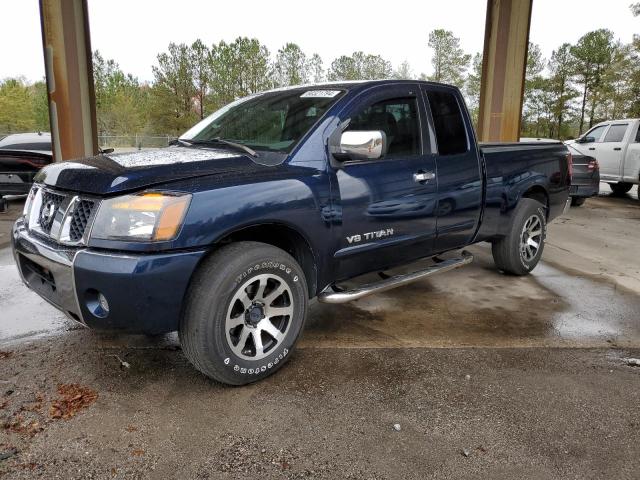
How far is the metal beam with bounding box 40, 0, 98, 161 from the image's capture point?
8.36m

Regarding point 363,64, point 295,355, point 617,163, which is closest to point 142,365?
point 295,355

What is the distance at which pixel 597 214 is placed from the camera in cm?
1015

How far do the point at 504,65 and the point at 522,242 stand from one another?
18.4ft

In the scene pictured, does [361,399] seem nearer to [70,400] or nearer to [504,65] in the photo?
[70,400]

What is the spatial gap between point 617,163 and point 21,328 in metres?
12.7

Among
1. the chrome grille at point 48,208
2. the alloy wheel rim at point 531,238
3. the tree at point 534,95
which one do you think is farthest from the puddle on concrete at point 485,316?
the tree at point 534,95

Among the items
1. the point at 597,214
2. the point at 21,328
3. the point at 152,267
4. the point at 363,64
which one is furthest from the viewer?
the point at 363,64

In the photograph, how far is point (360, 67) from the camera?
51.4 metres

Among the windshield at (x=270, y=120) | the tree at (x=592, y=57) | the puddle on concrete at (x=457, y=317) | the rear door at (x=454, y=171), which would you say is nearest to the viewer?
the windshield at (x=270, y=120)

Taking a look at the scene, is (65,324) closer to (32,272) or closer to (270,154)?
(32,272)

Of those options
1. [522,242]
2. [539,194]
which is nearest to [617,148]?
[539,194]

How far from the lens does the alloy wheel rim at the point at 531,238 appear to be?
5.25 metres

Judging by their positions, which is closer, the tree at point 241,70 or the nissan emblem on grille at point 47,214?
the nissan emblem on grille at point 47,214

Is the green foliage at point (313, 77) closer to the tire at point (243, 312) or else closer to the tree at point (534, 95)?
the tree at point (534, 95)
